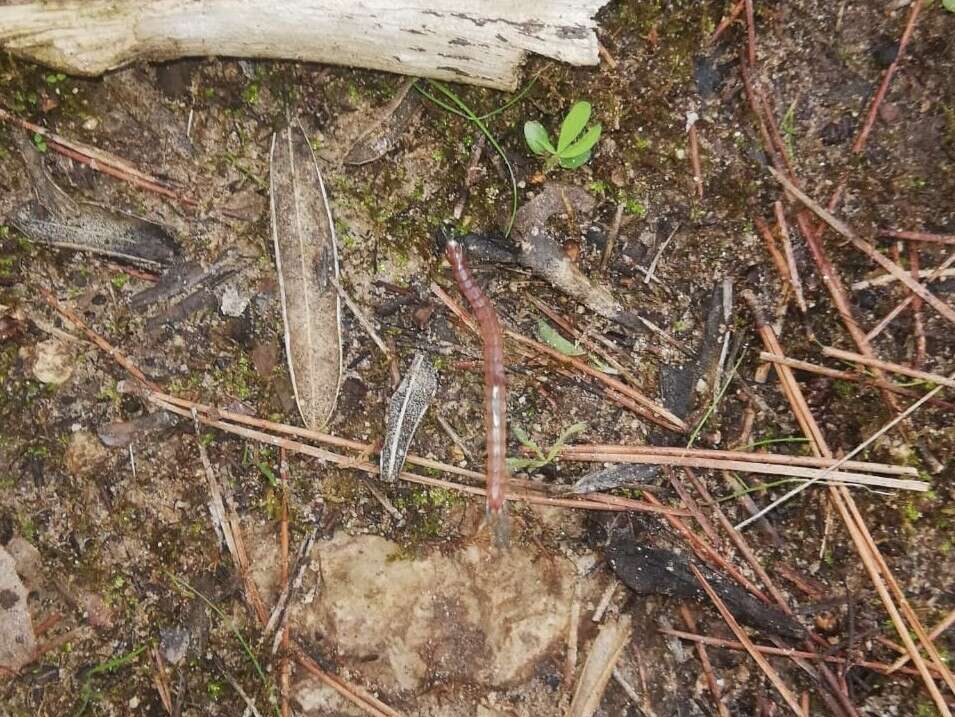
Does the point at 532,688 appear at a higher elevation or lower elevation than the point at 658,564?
lower

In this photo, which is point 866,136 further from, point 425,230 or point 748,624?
point 748,624

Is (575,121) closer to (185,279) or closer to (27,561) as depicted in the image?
(185,279)

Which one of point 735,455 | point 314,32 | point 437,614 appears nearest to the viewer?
point 314,32

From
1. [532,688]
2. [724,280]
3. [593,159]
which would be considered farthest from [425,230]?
[532,688]

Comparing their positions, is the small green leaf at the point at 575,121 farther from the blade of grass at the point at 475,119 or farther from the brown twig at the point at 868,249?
the brown twig at the point at 868,249

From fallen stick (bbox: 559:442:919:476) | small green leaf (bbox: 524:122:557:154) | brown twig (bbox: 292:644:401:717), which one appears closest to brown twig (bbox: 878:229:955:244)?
fallen stick (bbox: 559:442:919:476)

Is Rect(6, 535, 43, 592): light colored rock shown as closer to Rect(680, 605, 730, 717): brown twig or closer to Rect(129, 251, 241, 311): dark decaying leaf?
Rect(129, 251, 241, 311): dark decaying leaf

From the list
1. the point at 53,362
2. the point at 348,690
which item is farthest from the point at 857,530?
the point at 53,362
